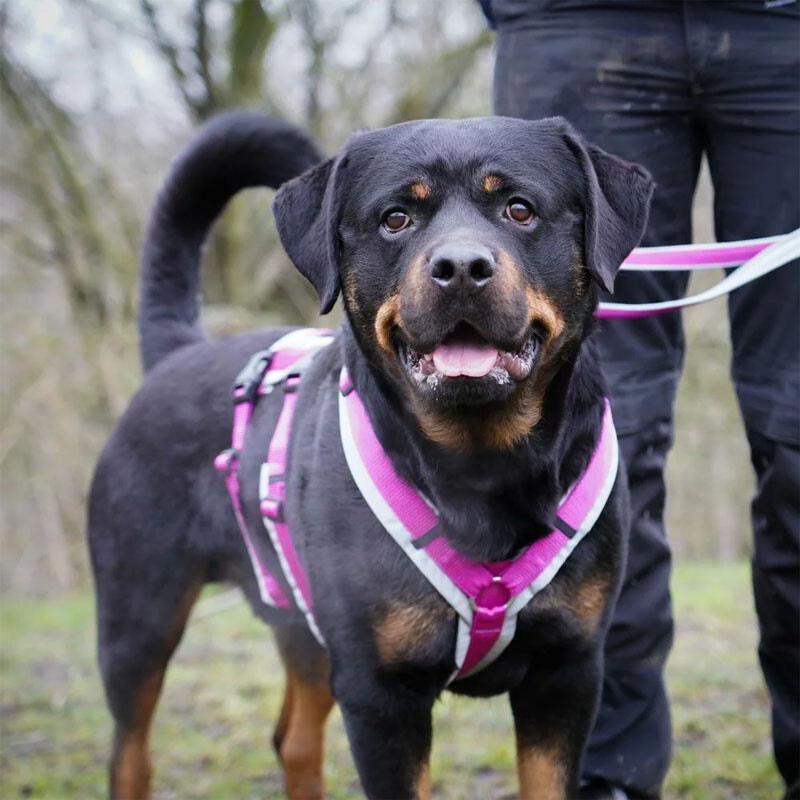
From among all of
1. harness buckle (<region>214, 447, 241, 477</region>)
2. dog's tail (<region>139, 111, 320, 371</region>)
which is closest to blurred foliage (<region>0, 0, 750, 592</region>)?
dog's tail (<region>139, 111, 320, 371</region>)

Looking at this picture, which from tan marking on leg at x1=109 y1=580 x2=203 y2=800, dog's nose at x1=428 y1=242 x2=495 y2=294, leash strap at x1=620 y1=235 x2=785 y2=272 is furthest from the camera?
tan marking on leg at x1=109 y1=580 x2=203 y2=800

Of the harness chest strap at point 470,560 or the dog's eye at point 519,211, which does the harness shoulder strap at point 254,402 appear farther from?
the dog's eye at point 519,211

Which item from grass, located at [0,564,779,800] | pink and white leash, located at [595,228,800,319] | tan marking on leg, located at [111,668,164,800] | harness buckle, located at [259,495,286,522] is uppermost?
pink and white leash, located at [595,228,800,319]

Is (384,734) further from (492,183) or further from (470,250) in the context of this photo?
(492,183)

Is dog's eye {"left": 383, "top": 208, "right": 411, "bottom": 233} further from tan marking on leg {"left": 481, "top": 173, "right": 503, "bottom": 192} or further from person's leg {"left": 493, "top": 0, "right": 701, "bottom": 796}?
person's leg {"left": 493, "top": 0, "right": 701, "bottom": 796}

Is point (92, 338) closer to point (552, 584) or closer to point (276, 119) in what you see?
point (276, 119)

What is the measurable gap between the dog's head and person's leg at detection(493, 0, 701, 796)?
0.46m

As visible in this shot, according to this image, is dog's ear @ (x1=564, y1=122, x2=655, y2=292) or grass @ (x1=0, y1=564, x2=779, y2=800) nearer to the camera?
dog's ear @ (x1=564, y1=122, x2=655, y2=292)

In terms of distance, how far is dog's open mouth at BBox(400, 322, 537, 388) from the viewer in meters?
2.26

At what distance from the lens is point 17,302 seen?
10.6m

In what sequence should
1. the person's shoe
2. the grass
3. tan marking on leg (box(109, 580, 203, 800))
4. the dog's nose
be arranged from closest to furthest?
the dog's nose → the person's shoe → tan marking on leg (box(109, 580, 203, 800)) → the grass

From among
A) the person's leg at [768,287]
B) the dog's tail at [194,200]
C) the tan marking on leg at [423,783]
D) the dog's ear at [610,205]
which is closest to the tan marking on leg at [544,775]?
the tan marking on leg at [423,783]

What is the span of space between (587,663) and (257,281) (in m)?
9.34

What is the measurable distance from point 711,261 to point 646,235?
0.71ft
